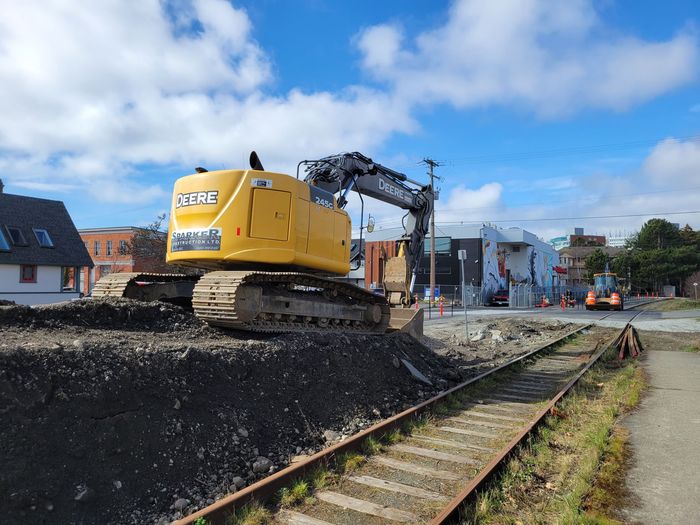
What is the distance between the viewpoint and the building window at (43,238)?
96.0ft

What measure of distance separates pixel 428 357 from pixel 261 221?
4951mm

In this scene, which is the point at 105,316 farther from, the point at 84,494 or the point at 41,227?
the point at 41,227

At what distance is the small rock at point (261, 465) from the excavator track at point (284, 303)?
219 centimetres

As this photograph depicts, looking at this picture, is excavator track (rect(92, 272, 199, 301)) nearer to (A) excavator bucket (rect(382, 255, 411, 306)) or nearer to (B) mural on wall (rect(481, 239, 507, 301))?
(A) excavator bucket (rect(382, 255, 411, 306))

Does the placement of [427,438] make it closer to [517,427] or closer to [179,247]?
[517,427]

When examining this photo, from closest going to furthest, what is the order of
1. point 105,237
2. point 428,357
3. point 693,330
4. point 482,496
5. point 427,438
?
point 482,496, point 427,438, point 428,357, point 693,330, point 105,237

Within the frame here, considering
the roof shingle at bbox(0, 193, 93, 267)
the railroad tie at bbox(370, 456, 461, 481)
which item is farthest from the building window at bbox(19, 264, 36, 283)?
the railroad tie at bbox(370, 456, 461, 481)

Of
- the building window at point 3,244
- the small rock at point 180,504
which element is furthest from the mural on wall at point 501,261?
the small rock at point 180,504

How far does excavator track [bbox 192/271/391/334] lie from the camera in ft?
22.6

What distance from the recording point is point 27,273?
2798cm

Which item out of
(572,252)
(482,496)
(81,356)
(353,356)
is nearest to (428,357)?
(353,356)

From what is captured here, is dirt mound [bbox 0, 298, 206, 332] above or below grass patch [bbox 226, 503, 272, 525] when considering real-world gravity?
above

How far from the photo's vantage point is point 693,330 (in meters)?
22.1

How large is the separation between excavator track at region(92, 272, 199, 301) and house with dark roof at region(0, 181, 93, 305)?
2040cm
